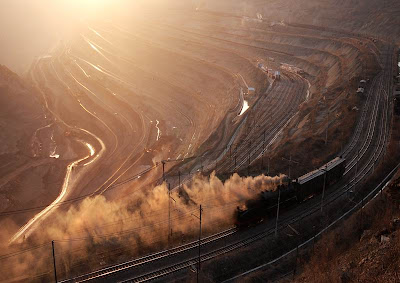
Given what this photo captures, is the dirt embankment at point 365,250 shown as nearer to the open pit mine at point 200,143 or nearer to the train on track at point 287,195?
the open pit mine at point 200,143

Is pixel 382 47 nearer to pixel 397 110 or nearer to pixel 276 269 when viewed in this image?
pixel 397 110

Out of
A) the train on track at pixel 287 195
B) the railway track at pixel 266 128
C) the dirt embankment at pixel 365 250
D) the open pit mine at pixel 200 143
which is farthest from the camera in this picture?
the railway track at pixel 266 128

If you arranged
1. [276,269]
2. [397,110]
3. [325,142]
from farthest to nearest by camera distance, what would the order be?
[397,110] < [325,142] < [276,269]

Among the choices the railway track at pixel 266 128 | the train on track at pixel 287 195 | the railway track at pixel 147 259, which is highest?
the railway track at pixel 266 128

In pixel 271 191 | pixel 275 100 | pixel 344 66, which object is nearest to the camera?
pixel 271 191

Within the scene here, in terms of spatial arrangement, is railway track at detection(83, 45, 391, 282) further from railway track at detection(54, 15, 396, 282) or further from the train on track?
the train on track

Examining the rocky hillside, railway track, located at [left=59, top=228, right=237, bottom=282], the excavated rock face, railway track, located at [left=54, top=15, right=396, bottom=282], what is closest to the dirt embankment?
railway track, located at [left=54, top=15, right=396, bottom=282]

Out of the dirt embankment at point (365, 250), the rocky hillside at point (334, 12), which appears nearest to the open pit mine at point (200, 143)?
the rocky hillside at point (334, 12)

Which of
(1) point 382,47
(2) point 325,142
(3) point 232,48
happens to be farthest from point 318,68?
(2) point 325,142
